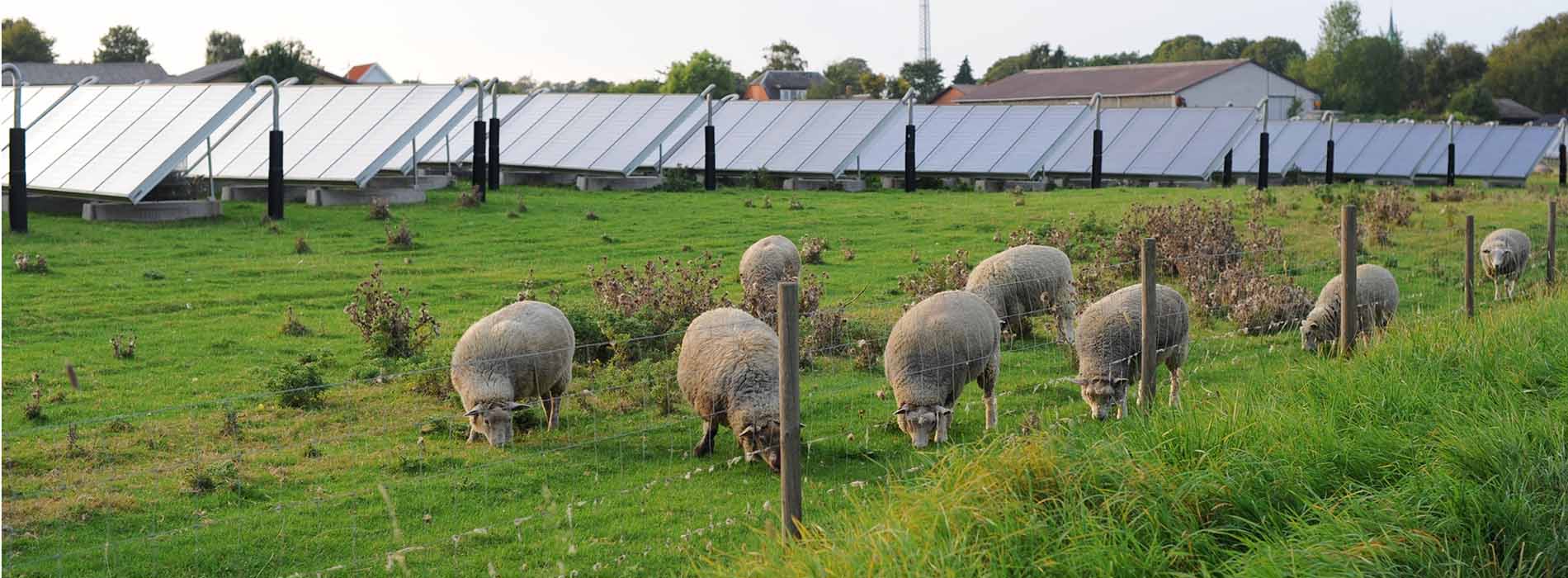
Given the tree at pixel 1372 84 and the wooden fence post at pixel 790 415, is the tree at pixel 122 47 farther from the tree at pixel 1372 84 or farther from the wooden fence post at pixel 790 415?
the wooden fence post at pixel 790 415

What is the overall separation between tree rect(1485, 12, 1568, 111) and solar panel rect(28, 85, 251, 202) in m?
110

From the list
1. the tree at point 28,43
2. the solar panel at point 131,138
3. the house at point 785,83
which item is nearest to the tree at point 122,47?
the tree at point 28,43

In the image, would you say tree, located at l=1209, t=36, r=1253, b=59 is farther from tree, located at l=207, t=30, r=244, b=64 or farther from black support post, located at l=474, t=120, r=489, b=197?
black support post, located at l=474, t=120, r=489, b=197

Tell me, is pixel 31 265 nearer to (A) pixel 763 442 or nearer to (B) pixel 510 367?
(B) pixel 510 367

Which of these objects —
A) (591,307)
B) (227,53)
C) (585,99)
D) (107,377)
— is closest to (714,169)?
(585,99)

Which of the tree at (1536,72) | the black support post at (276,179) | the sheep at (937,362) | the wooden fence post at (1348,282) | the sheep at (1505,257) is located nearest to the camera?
the sheep at (937,362)

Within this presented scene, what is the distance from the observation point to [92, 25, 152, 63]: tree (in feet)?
360

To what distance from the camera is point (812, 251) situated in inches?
850

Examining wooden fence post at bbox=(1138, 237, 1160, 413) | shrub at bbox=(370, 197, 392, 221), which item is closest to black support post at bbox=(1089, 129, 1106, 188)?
shrub at bbox=(370, 197, 392, 221)

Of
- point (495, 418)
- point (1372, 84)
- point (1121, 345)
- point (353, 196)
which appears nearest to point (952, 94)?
point (1372, 84)

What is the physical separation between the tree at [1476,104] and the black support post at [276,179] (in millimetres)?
93948

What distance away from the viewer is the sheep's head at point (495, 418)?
1051cm

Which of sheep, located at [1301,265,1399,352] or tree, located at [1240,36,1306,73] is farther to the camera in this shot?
tree, located at [1240,36,1306,73]

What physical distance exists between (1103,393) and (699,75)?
95.4 metres
